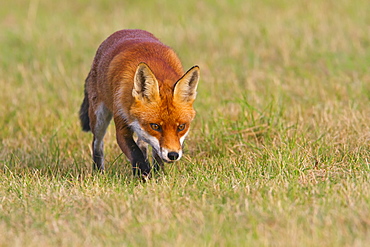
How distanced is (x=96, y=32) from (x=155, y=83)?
Answer: 857 centimetres

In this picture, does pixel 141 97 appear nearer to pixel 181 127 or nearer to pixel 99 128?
pixel 181 127

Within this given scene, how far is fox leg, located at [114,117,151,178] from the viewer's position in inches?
229

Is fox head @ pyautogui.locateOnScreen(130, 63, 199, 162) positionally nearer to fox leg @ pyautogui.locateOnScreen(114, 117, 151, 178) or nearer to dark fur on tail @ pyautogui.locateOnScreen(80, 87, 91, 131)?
fox leg @ pyautogui.locateOnScreen(114, 117, 151, 178)

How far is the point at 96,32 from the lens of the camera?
13453 millimetres

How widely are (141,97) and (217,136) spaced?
2042 mm

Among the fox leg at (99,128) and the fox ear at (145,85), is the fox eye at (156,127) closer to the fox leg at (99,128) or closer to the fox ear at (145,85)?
the fox ear at (145,85)

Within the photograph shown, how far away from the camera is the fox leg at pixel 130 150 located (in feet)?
19.0

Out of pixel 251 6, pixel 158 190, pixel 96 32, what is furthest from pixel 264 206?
pixel 251 6

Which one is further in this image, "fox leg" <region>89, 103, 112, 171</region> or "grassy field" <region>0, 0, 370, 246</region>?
"fox leg" <region>89, 103, 112, 171</region>

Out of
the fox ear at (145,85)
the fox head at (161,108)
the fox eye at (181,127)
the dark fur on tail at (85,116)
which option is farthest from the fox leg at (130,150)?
the dark fur on tail at (85,116)

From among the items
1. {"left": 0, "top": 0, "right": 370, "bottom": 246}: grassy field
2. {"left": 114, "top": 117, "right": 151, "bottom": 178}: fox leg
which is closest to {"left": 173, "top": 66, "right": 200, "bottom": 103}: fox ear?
{"left": 114, "top": 117, "right": 151, "bottom": 178}: fox leg

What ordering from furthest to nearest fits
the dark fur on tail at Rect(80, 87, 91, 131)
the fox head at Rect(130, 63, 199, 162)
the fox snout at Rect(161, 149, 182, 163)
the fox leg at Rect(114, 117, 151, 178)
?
the dark fur on tail at Rect(80, 87, 91, 131) < the fox leg at Rect(114, 117, 151, 178) < the fox head at Rect(130, 63, 199, 162) < the fox snout at Rect(161, 149, 182, 163)

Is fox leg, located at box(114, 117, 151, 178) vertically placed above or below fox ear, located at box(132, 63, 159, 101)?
below

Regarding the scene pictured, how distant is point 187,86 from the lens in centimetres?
542
